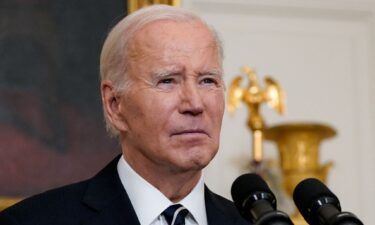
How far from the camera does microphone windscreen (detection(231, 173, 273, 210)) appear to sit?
6.25 ft

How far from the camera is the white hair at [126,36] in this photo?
7.64ft

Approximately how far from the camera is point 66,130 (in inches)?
156

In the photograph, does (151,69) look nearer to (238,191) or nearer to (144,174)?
(144,174)

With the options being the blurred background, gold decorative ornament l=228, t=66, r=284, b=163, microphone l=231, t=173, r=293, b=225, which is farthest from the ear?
gold decorative ornament l=228, t=66, r=284, b=163

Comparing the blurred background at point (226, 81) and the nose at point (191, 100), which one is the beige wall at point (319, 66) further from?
the nose at point (191, 100)

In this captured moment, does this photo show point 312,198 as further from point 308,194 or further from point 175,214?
point 175,214

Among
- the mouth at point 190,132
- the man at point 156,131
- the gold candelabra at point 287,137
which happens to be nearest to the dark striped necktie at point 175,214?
the man at point 156,131

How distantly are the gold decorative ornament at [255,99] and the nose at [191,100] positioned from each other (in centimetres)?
179

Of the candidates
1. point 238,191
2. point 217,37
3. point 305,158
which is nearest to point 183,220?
point 238,191

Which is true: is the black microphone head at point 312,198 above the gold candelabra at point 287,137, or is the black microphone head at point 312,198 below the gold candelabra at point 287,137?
above

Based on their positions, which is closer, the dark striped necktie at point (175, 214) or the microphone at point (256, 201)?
the microphone at point (256, 201)

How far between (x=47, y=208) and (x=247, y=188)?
56 centimetres

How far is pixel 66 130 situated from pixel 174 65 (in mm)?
1805

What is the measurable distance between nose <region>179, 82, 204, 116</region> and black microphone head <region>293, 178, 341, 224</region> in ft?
1.03
